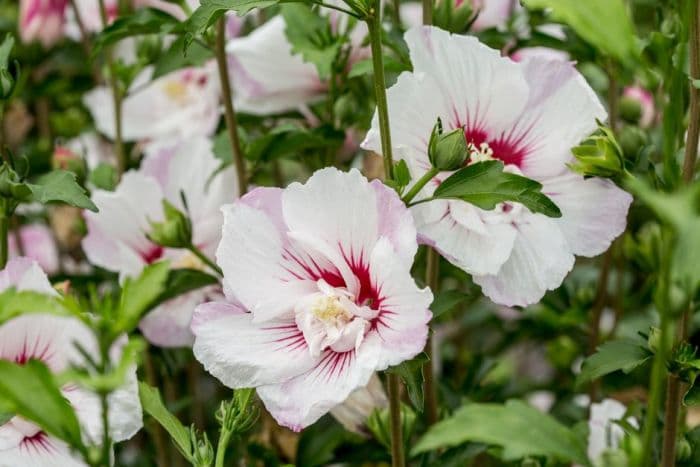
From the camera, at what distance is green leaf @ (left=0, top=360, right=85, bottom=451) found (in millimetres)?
554

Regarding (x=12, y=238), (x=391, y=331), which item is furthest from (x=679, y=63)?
(x=12, y=238)

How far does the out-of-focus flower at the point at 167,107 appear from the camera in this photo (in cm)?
121

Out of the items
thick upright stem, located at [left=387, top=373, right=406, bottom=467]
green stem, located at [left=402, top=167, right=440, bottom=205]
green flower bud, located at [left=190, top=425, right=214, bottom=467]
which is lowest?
thick upright stem, located at [left=387, top=373, right=406, bottom=467]

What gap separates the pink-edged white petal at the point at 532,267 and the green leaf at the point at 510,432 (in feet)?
0.60

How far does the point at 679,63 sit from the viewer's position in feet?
1.87

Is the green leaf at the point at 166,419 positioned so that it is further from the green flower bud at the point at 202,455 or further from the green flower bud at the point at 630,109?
the green flower bud at the point at 630,109

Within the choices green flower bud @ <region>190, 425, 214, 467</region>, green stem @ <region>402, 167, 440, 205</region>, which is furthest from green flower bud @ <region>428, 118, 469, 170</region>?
green flower bud @ <region>190, 425, 214, 467</region>

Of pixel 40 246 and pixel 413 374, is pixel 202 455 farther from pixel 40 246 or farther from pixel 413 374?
pixel 40 246

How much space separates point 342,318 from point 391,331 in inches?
2.2

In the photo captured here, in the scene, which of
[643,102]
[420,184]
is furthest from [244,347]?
[643,102]

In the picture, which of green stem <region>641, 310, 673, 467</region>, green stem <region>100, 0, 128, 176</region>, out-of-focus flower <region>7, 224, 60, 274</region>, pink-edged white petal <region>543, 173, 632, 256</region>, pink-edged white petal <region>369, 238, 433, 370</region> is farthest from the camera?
out-of-focus flower <region>7, 224, 60, 274</region>

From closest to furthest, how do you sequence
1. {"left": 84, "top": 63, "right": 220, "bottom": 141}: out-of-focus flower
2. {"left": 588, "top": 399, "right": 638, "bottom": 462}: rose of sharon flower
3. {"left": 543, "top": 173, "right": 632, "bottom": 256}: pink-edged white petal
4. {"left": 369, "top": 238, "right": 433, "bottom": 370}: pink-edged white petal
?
A: {"left": 369, "top": 238, "right": 433, "bottom": 370}: pink-edged white petal
{"left": 543, "top": 173, "right": 632, "bottom": 256}: pink-edged white petal
{"left": 588, "top": 399, "right": 638, "bottom": 462}: rose of sharon flower
{"left": 84, "top": 63, "right": 220, "bottom": 141}: out-of-focus flower

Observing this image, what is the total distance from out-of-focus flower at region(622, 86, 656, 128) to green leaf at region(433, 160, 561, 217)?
1.61 ft

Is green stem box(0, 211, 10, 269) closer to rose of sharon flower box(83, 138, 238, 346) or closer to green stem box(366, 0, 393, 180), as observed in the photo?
rose of sharon flower box(83, 138, 238, 346)
